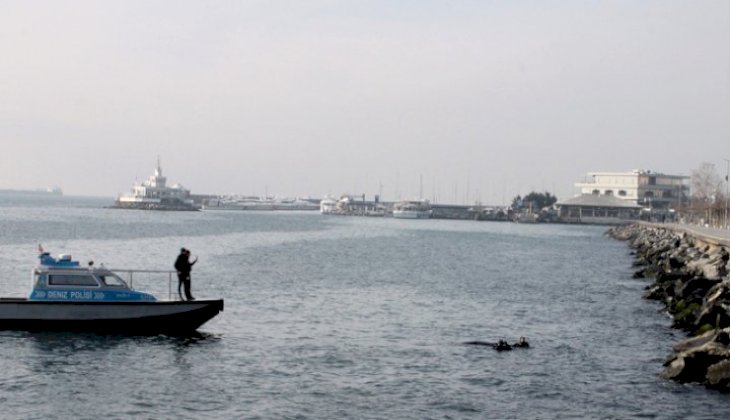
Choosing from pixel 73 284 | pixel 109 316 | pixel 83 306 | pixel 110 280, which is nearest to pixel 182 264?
pixel 110 280

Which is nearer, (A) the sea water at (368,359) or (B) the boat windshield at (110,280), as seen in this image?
(A) the sea water at (368,359)

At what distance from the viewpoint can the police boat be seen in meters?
36.2

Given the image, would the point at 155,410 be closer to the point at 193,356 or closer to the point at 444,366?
the point at 193,356

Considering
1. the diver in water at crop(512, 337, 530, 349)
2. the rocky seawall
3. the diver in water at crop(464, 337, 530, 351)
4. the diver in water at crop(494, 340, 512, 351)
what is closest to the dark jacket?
the diver in water at crop(464, 337, 530, 351)

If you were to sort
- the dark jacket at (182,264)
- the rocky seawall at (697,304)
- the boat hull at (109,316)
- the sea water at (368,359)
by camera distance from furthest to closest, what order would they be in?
1. the dark jacket at (182,264)
2. the boat hull at (109,316)
3. the rocky seawall at (697,304)
4. the sea water at (368,359)

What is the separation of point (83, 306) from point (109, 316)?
3.18ft

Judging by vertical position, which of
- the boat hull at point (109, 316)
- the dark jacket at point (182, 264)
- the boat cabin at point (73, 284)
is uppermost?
the dark jacket at point (182, 264)

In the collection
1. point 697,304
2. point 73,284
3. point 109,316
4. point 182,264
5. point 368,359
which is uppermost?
point 182,264

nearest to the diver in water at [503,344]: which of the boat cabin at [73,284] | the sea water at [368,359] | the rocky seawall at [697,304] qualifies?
the sea water at [368,359]

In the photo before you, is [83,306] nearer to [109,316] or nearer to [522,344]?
[109,316]

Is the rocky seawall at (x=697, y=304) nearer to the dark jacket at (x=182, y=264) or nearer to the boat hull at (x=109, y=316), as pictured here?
the boat hull at (x=109, y=316)

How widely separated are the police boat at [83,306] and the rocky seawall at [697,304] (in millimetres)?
17365

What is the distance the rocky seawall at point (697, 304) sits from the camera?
30094mm

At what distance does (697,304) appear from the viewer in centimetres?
4438
